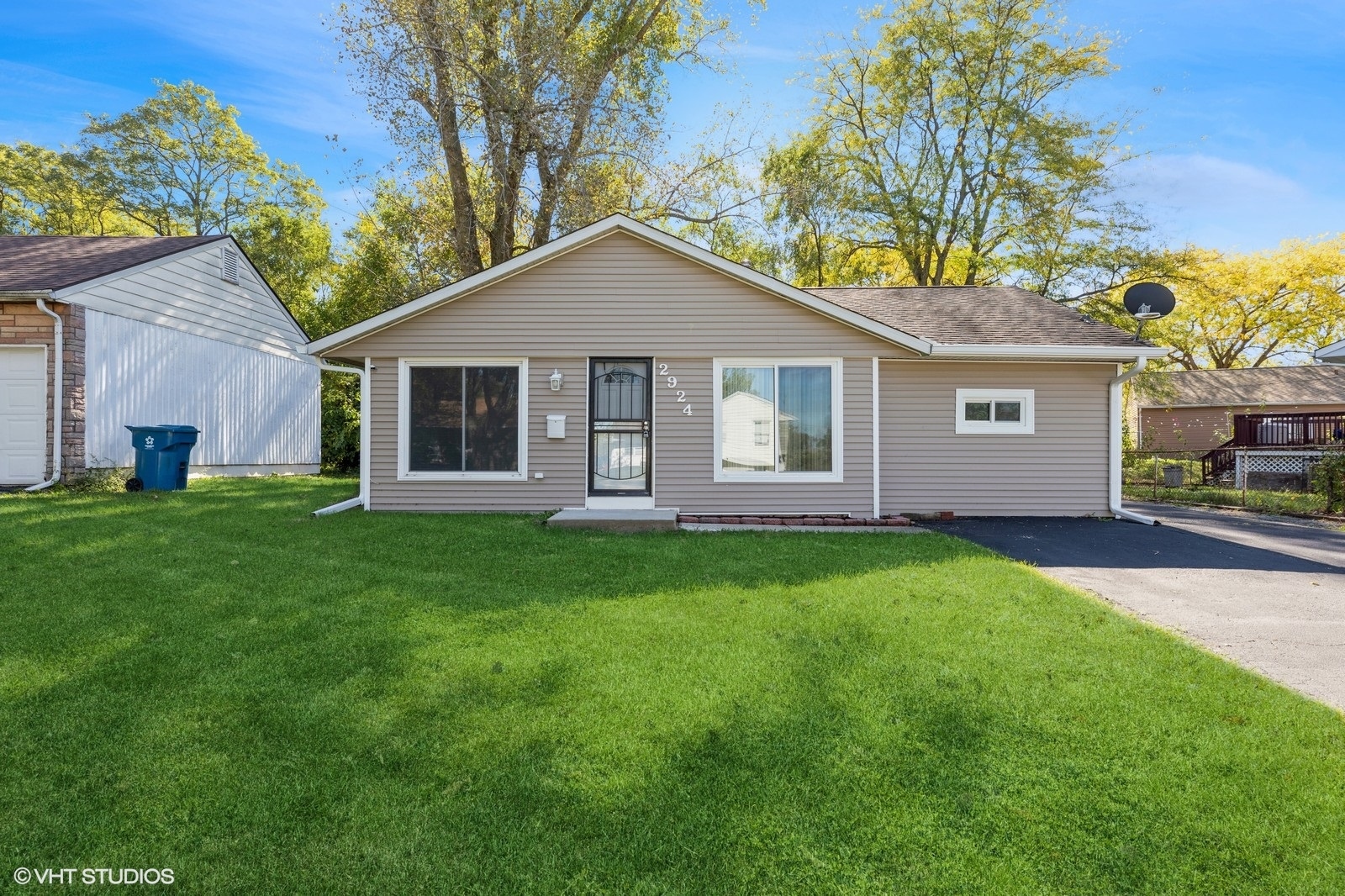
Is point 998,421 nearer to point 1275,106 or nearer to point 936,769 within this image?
point 936,769

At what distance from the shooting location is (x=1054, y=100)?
64.7ft

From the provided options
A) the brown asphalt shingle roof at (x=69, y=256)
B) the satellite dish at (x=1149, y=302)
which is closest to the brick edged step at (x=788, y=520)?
the satellite dish at (x=1149, y=302)

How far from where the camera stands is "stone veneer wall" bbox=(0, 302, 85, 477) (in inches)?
370

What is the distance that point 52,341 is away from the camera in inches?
372

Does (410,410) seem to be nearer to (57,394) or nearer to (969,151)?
(57,394)

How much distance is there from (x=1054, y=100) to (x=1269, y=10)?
6349 millimetres

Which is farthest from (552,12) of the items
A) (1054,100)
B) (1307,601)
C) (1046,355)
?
(1307,601)

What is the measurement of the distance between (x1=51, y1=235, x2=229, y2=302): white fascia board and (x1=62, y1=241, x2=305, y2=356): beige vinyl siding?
0.6 inches

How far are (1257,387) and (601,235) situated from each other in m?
30.5

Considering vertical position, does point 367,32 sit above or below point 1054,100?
below

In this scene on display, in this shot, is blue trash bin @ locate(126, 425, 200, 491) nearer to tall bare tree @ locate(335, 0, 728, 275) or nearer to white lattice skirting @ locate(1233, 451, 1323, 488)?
tall bare tree @ locate(335, 0, 728, 275)

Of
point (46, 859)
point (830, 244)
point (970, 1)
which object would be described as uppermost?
point (970, 1)

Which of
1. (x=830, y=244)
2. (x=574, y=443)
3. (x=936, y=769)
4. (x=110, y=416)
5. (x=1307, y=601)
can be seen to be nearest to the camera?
(x=936, y=769)

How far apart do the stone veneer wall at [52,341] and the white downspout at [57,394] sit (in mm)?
36
